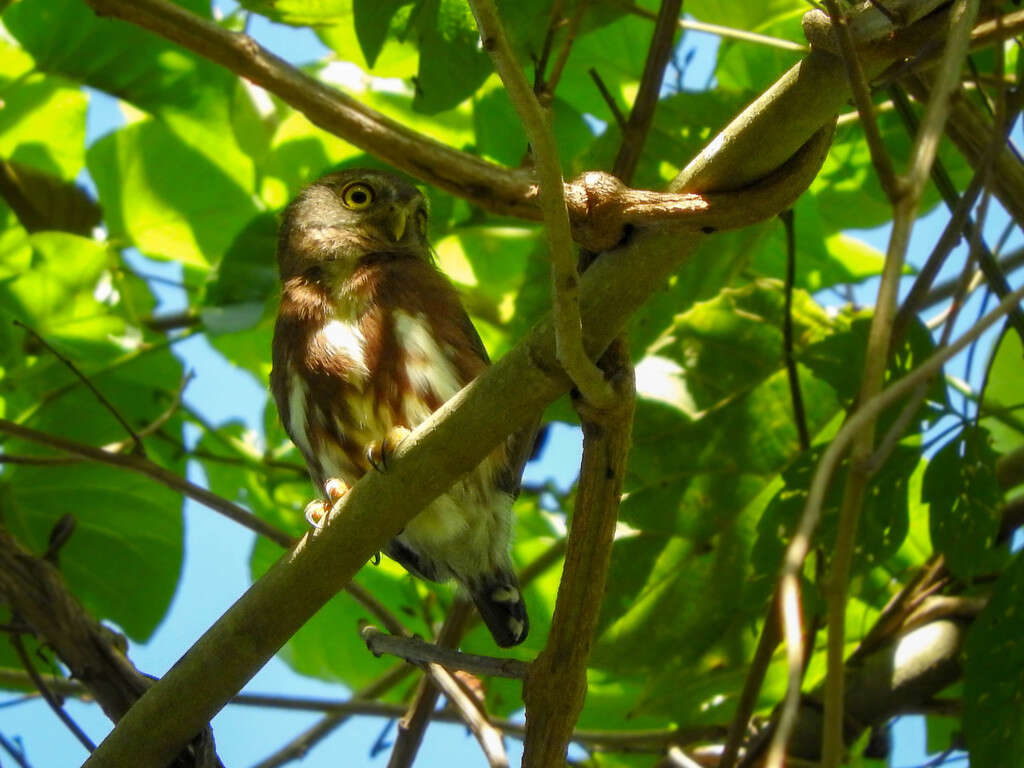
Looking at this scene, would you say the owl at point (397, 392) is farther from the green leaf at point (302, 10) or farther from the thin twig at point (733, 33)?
the thin twig at point (733, 33)

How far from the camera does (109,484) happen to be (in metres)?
4.14

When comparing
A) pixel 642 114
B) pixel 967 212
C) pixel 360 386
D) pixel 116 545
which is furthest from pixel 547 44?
pixel 116 545

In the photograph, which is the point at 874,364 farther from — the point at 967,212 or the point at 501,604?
the point at 501,604

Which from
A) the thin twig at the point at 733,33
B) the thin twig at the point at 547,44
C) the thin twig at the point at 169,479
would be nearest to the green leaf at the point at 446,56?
the thin twig at the point at 547,44

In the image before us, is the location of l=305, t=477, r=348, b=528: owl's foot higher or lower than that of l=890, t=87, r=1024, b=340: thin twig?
lower

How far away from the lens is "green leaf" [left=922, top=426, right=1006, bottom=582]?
2832 millimetres

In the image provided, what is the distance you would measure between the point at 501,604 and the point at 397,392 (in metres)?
0.69

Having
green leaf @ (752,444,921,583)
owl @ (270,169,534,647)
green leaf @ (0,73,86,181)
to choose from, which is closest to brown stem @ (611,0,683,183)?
owl @ (270,169,534,647)

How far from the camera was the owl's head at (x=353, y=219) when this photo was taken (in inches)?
158

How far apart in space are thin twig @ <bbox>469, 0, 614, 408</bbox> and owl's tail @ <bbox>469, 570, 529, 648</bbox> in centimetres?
152

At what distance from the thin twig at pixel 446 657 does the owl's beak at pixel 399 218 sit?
183 centimetres

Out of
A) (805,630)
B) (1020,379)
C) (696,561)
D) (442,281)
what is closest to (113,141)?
(442,281)

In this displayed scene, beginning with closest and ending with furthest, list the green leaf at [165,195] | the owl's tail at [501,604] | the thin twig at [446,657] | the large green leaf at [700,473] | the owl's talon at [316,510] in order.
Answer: the thin twig at [446,657] → the owl's talon at [316,510] → the owl's tail at [501,604] → the large green leaf at [700,473] → the green leaf at [165,195]

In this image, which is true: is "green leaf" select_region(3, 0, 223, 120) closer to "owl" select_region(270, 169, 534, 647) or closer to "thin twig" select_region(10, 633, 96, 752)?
"owl" select_region(270, 169, 534, 647)
